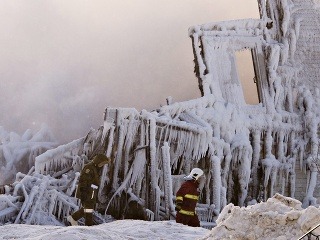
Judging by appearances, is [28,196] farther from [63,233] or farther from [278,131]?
[278,131]

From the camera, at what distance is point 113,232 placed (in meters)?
8.34

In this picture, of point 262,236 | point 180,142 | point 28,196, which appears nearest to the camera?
point 262,236

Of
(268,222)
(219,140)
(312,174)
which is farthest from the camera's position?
(312,174)

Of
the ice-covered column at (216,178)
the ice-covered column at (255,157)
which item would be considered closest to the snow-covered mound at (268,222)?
the ice-covered column at (216,178)

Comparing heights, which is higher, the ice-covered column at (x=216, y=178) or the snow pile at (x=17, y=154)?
the snow pile at (x=17, y=154)

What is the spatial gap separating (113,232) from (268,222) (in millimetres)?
2900

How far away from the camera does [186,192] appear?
10555mm

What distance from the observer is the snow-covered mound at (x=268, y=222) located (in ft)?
19.4

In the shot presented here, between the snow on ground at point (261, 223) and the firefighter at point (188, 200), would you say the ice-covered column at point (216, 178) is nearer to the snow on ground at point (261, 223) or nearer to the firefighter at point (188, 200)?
the firefighter at point (188, 200)

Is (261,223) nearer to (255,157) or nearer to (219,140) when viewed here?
(219,140)

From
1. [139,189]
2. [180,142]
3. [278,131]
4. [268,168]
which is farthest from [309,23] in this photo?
[139,189]

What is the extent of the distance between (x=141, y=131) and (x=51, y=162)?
2.76 m

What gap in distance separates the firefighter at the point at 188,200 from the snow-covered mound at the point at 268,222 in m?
3.89

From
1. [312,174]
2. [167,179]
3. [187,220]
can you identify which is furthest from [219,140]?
[187,220]
